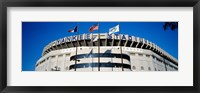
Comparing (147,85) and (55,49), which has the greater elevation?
(55,49)

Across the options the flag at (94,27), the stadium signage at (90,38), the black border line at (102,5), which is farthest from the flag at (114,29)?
the black border line at (102,5)

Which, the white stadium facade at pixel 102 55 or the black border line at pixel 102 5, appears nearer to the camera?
the black border line at pixel 102 5

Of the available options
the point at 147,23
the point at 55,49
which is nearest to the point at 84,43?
the point at 55,49

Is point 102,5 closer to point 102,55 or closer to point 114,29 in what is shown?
point 114,29

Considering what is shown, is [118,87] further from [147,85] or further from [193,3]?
[193,3]

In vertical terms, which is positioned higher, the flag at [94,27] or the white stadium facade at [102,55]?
the flag at [94,27]

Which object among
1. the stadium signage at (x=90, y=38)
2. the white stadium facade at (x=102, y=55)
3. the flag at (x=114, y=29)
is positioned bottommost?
the white stadium facade at (x=102, y=55)

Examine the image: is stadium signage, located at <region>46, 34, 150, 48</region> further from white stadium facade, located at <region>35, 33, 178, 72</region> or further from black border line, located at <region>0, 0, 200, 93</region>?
black border line, located at <region>0, 0, 200, 93</region>

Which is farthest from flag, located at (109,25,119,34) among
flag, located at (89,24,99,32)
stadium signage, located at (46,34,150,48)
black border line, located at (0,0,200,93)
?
black border line, located at (0,0,200,93)

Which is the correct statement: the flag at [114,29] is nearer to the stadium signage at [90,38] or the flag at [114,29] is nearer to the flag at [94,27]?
the stadium signage at [90,38]
